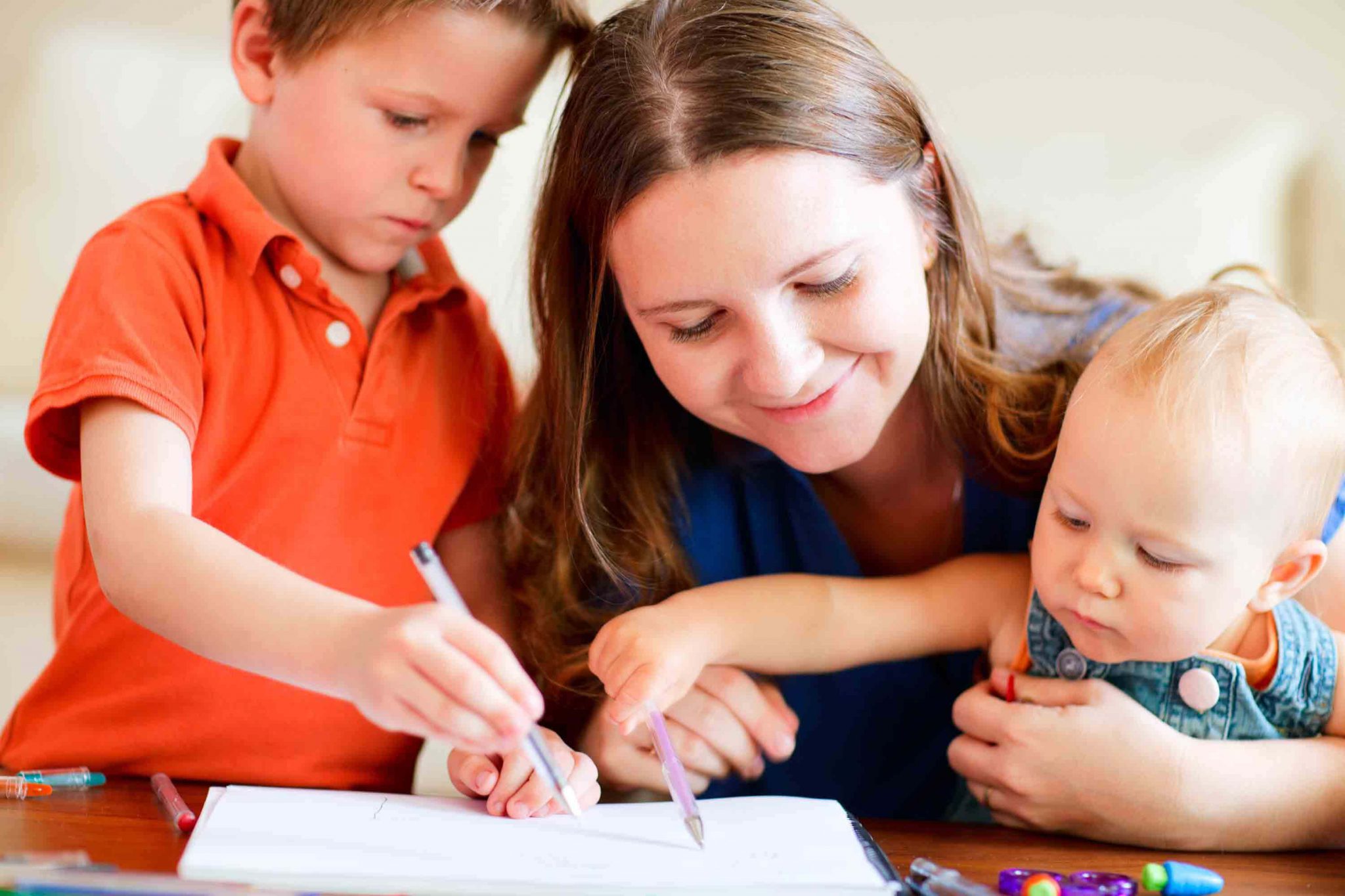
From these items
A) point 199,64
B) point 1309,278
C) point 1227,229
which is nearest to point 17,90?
point 199,64

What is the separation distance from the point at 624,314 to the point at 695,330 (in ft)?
0.45

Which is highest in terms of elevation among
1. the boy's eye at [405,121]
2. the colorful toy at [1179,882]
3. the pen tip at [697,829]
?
the boy's eye at [405,121]

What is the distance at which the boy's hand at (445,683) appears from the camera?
60 centimetres

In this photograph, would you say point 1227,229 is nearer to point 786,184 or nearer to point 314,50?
point 786,184

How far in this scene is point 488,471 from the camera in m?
1.11

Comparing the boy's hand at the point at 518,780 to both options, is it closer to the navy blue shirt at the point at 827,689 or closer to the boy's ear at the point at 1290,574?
the navy blue shirt at the point at 827,689

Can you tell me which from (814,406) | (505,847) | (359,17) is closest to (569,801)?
(505,847)

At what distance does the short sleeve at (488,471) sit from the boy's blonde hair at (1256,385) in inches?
20.9

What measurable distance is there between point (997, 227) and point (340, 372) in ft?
2.34

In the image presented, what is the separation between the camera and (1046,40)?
2.10 metres

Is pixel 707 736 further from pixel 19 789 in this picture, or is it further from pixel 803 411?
pixel 19 789

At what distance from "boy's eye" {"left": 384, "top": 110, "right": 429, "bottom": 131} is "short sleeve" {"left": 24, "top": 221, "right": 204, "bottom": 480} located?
0.63ft

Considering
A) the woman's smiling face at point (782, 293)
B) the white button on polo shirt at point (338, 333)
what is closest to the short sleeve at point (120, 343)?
the white button on polo shirt at point (338, 333)

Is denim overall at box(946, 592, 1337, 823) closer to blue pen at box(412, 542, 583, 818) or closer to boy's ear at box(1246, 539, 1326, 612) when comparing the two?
boy's ear at box(1246, 539, 1326, 612)
